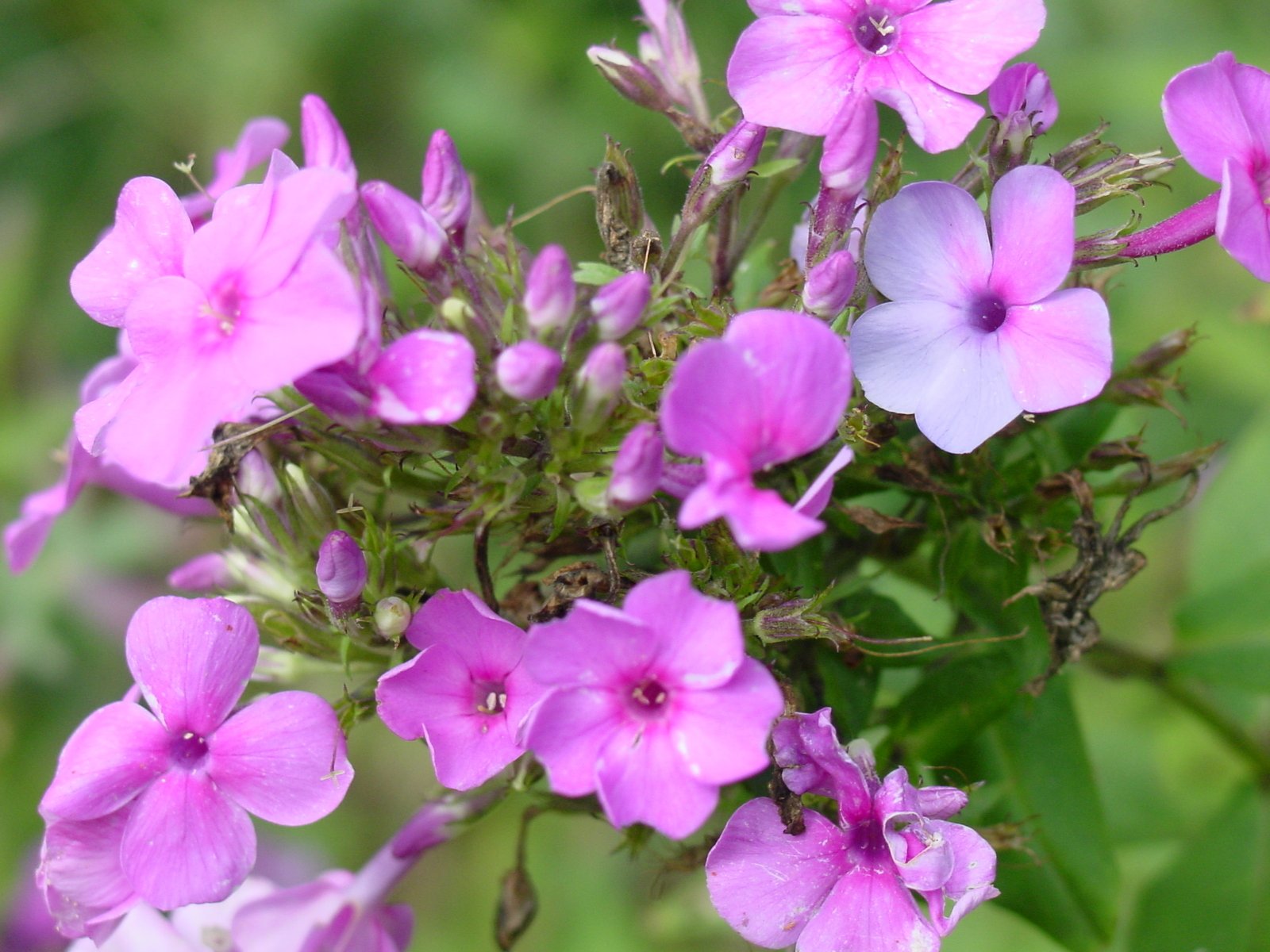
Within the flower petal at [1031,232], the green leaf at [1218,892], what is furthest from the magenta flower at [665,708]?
the green leaf at [1218,892]

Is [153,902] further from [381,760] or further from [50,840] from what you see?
[381,760]

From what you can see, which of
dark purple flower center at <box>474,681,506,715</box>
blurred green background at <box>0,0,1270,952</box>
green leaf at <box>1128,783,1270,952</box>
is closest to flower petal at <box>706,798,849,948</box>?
dark purple flower center at <box>474,681,506,715</box>

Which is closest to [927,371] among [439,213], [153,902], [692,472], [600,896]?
[692,472]

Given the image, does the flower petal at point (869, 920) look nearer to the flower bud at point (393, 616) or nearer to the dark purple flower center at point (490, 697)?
the dark purple flower center at point (490, 697)

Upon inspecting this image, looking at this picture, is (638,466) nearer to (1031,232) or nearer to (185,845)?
(1031,232)

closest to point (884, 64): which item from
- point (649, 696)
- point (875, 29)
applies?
point (875, 29)

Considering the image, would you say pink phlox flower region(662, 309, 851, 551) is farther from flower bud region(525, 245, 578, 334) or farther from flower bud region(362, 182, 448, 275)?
flower bud region(362, 182, 448, 275)
